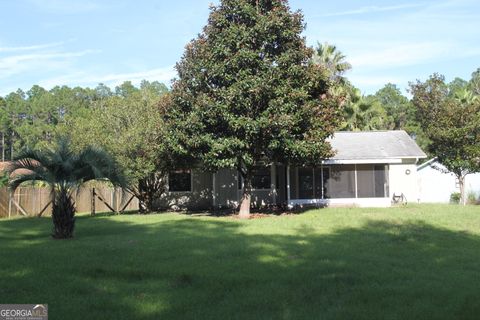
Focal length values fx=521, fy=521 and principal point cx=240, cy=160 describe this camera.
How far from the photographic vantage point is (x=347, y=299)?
6.96 metres

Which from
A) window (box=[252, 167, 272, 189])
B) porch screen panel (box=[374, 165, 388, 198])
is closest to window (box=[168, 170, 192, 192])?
window (box=[252, 167, 272, 189])

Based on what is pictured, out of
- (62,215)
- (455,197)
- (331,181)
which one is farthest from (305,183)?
(62,215)

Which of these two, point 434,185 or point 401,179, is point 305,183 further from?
point 434,185

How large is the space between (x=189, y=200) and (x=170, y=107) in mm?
7954

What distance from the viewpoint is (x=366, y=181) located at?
24594mm

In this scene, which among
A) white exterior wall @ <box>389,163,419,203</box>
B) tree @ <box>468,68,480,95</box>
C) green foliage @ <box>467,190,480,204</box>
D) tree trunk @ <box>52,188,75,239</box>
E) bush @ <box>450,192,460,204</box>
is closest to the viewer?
tree trunk @ <box>52,188,75,239</box>

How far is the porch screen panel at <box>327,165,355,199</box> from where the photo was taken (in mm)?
24469

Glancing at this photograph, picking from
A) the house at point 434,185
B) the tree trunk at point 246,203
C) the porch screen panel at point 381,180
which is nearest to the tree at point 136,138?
the tree trunk at point 246,203

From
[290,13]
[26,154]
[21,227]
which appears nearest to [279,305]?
[26,154]

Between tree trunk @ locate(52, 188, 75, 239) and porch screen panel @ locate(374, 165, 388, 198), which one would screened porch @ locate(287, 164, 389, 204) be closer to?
porch screen panel @ locate(374, 165, 388, 198)

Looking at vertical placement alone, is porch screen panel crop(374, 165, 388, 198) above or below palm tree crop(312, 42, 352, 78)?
below

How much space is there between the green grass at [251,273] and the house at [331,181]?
9.09 meters

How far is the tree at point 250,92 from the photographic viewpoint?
59.6 feet

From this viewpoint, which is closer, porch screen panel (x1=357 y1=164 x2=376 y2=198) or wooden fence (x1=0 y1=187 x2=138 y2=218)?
wooden fence (x1=0 y1=187 x2=138 y2=218)
